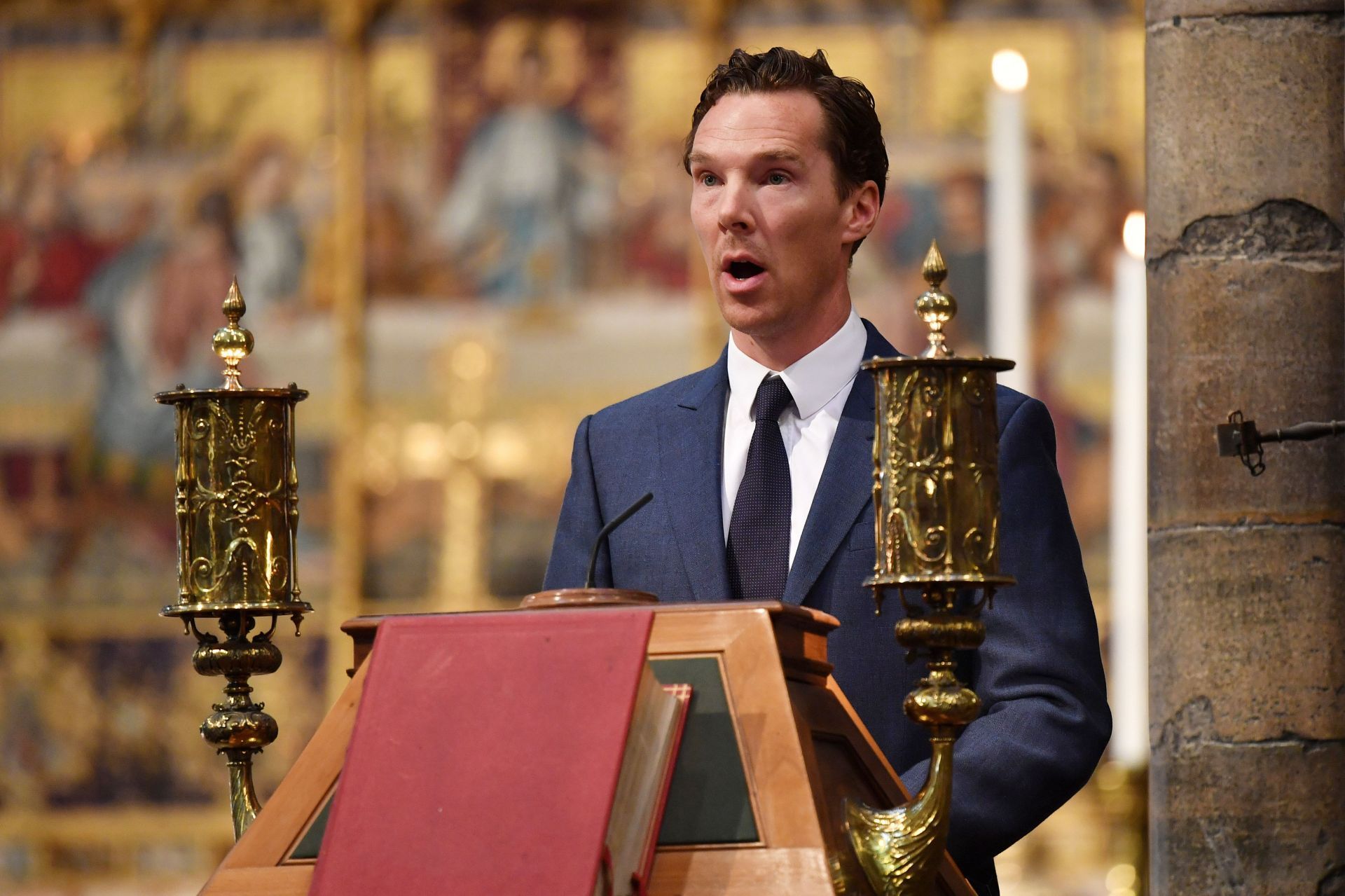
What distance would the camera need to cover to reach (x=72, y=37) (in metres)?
11.0

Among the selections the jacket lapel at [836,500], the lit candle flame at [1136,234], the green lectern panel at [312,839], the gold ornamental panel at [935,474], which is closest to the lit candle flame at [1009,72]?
the lit candle flame at [1136,234]

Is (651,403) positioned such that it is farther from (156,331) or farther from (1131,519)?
(156,331)

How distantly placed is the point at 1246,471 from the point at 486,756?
207cm

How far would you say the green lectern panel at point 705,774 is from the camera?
220 cm

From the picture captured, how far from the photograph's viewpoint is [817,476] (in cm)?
302

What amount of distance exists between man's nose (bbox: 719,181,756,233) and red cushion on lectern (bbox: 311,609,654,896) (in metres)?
0.78

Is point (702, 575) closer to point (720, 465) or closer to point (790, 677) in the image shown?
point (720, 465)

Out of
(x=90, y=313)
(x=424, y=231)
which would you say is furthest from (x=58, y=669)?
(x=424, y=231)

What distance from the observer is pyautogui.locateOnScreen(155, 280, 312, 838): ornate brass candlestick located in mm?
2818

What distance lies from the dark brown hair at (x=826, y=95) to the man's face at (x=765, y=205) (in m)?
0.01

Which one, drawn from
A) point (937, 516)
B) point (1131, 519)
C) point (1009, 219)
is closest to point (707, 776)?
point (937, 516)

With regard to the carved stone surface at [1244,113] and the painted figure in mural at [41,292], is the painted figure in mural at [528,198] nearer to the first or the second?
the painted figure in mural at [41,292]

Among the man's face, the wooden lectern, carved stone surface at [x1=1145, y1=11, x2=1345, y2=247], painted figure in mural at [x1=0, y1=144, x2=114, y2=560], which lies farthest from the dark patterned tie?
painted figure in mural at [x1=0, y1=144, x2=114, y2=560]

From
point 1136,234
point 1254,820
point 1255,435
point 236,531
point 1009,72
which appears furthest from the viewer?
point 1136,234
